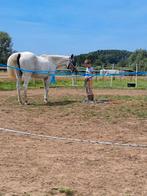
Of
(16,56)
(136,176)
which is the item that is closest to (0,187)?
(136,176)

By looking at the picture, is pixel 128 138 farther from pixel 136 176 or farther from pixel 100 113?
pixel 100 113

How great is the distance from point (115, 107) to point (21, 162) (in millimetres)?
6575

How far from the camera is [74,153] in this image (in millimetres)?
6008

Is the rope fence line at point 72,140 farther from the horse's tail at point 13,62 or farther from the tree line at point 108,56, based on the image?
the tree line at point 108,56

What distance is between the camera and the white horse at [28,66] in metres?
12.6

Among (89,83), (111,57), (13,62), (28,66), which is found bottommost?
(89,83)

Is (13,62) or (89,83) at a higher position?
(13,62)

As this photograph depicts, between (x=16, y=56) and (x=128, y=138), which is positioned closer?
(x=128, y=138)

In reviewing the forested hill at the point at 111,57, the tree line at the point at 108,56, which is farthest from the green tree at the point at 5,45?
the forested hill at the point at 111,57

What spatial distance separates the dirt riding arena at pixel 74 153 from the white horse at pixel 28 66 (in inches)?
86.1

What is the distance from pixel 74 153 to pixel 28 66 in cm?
702

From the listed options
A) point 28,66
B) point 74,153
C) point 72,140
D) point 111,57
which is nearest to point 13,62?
point 28,66

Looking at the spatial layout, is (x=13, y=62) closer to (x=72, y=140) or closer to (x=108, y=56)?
(x=72, y=140)

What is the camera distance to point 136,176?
16.0 feet
